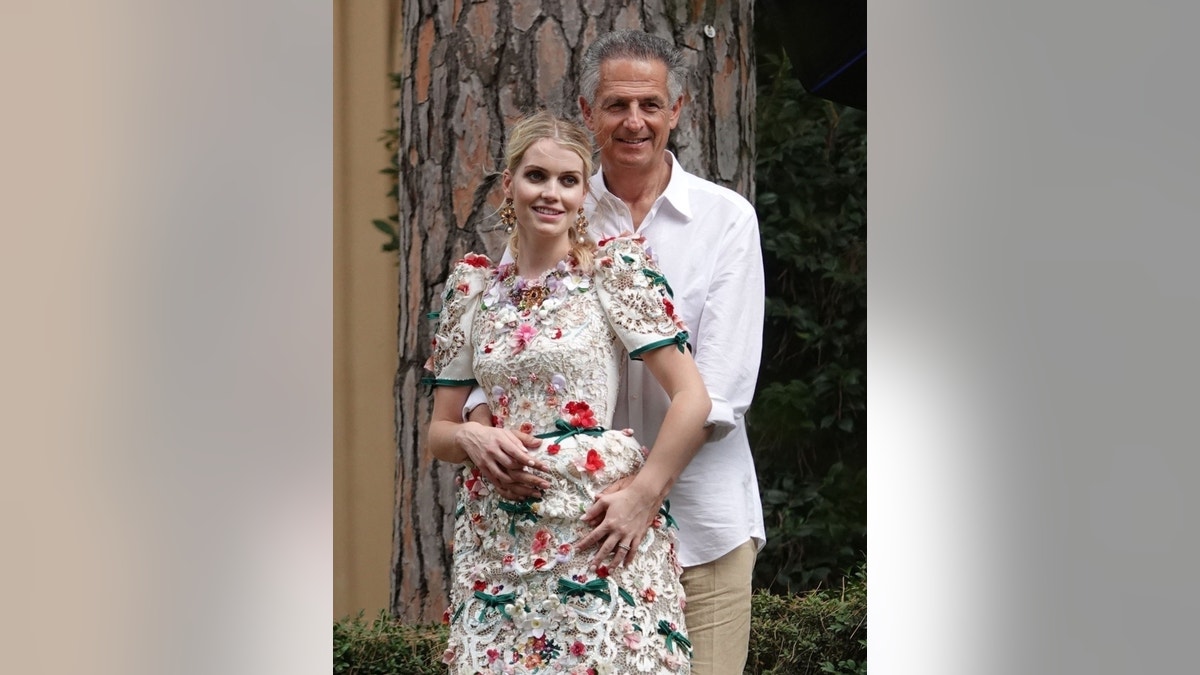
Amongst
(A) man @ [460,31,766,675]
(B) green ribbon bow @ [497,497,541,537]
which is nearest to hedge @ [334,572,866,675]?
(A) man @ [460,31,766,675]

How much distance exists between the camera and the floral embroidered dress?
10.8 ft

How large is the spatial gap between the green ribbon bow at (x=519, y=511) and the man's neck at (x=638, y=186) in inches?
28.3

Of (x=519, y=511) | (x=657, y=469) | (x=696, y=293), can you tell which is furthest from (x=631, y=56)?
(x=519, y=511)

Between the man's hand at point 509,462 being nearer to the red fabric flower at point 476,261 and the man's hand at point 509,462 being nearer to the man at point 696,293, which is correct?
the man at point 696,293

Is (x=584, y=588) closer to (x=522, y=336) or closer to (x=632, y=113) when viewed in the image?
(x=522, y=336)

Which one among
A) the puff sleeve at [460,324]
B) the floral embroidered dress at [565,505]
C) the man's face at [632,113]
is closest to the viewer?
the floral embroidered dress at [565,505]

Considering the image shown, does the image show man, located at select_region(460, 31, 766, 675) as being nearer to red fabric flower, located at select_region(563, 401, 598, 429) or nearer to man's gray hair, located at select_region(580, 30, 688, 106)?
man's gray hair, located at select_region(580, 30, 688, 106)

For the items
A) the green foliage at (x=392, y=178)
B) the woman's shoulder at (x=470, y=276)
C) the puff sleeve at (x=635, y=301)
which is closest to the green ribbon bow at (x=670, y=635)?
the puff sleeve at (x=635, y=301)

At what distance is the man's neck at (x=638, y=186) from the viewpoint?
3.67 m

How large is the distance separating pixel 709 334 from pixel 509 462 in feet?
1.89
